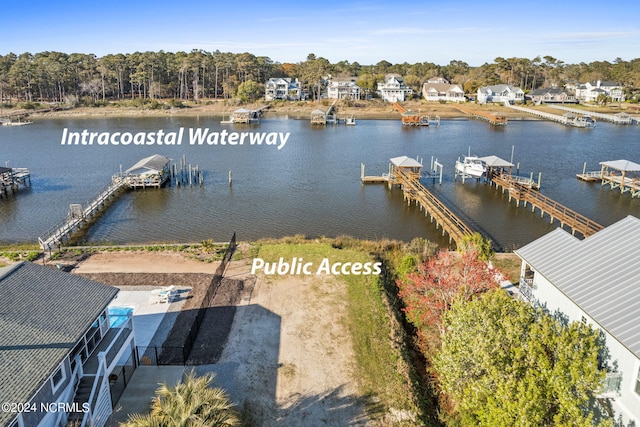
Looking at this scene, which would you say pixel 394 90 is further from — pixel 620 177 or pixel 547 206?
pixel 547 206

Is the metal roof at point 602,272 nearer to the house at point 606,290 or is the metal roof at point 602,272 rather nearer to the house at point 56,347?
the house at point 606,290

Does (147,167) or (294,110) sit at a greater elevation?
(294,110)

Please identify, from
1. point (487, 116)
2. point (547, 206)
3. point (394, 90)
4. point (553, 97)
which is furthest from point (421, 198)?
point (553, 97)

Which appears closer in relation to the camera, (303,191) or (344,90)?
(303,191)

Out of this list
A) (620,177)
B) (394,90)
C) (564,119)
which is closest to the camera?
(620,177)

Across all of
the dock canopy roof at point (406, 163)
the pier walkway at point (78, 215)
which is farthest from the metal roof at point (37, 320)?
the dock canopy roof at point (406, 163)

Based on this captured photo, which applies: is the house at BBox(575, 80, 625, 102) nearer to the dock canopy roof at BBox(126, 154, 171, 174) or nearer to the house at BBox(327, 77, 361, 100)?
the house at BBox(327, 77, 361, 100)

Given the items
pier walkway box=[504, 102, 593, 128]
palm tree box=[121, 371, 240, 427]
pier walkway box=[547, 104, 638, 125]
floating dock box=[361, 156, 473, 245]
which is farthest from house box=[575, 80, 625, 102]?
palm tree box=[121, 371, 240, 427]
